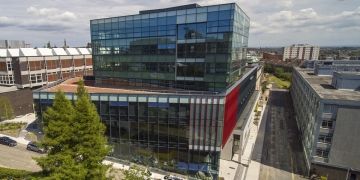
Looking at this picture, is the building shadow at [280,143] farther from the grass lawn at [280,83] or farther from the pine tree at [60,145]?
the grass lawn at [280,83]

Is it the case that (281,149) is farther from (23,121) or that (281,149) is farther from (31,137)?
(23,121)

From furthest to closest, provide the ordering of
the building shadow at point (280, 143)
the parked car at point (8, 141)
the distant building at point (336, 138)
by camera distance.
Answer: the parked car at point (8, 141) → the building shadow at point (280, 143) → the distant building at point (336, 138)

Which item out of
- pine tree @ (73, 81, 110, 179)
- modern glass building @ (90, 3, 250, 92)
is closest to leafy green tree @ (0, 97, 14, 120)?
modern glass building @ (90, 3, 250, 92)

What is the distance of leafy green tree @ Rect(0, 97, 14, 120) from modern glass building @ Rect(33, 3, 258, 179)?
23302 mm

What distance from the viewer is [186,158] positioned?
143ft

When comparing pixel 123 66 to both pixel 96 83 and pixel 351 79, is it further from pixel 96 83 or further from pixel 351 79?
pixel 351 79

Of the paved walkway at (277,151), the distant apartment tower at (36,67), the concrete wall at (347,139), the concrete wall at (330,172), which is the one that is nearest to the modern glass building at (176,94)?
the paved walkway at (277,151)

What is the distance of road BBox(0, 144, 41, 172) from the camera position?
145 feet

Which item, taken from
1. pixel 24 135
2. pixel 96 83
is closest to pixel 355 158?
pixel 96 83

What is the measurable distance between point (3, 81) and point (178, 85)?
61.2 meters

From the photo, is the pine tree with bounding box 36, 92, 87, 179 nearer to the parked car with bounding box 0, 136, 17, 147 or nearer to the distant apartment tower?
the parked car with bounding box 0, 136, 17, 147

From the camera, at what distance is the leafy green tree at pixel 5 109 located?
65381 millimetres

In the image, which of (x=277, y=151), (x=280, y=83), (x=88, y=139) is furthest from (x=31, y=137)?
Result: (x=280, y=83)

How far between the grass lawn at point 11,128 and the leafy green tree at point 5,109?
402 centimetres
